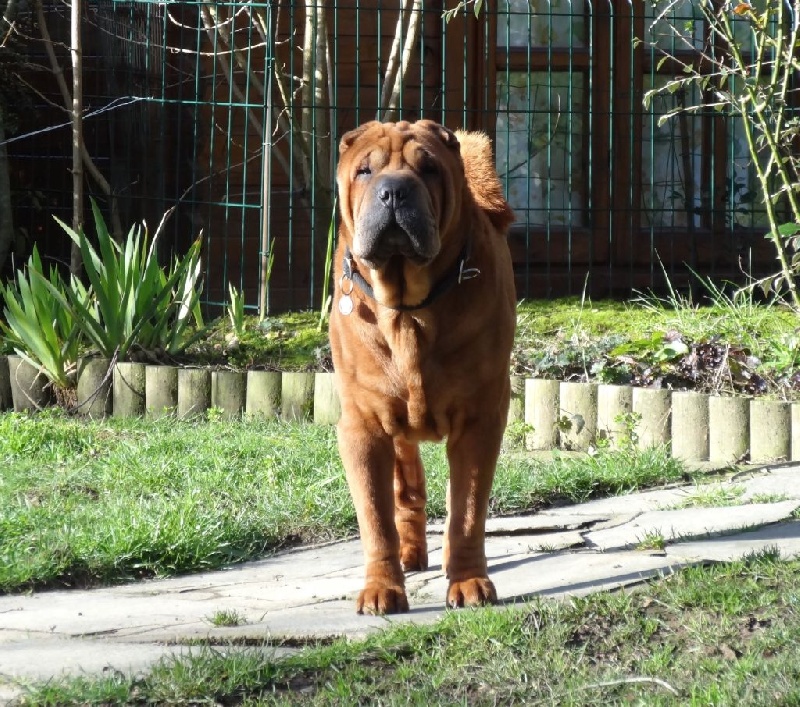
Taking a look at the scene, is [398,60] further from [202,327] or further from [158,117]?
[202,327]

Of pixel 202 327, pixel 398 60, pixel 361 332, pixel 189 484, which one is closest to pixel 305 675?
pixel 361 332

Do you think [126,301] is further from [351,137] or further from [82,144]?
[351,137]

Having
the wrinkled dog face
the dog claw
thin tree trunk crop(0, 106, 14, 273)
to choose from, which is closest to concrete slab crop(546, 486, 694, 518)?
the dog claw

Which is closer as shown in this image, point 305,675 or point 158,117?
point 305,675

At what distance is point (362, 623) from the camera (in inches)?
132

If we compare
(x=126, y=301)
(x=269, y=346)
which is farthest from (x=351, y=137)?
(x=269, y=346)

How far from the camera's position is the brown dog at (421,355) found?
11.7 feet

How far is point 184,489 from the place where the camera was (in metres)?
5.00

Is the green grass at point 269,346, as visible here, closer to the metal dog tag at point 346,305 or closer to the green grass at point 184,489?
the green grass at point 184,489

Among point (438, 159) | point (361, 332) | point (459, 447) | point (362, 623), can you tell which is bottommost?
point (362, 623)

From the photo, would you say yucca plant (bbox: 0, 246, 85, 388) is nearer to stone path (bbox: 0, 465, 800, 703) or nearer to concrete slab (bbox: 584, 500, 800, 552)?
stone path (bbox: 0, 465, 800, 703)

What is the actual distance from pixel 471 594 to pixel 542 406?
Result: 2.84 meters

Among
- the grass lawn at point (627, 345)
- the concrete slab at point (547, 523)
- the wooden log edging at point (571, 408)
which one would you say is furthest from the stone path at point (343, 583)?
the grass lawn at point (627, 345)

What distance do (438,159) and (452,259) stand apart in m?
0.31
